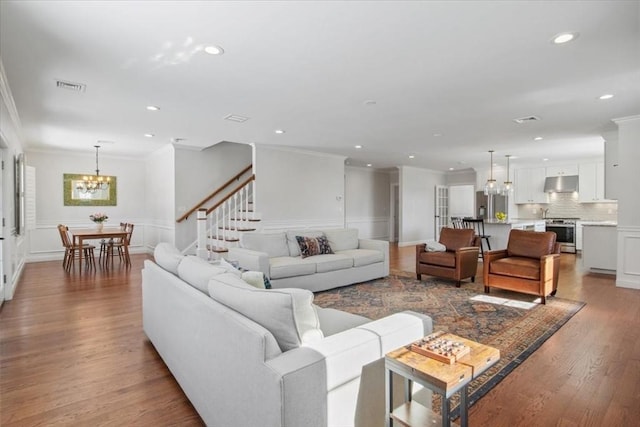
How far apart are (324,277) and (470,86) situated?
3001 mm

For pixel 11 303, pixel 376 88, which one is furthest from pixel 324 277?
pixel 11 303

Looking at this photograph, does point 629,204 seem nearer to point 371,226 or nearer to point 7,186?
point 371,226

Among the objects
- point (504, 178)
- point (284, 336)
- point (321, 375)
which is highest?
point (504, 178)

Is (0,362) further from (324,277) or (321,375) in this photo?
(324,277)

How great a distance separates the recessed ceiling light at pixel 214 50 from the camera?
2.74 meters

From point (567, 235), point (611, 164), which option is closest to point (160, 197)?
point (611, 164)

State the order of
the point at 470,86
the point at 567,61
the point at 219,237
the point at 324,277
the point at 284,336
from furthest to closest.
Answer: the point at 219,237
the point at 324,277
the point at 470,86
the point at 567,61
the point at 284,336

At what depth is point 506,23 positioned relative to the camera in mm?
2381

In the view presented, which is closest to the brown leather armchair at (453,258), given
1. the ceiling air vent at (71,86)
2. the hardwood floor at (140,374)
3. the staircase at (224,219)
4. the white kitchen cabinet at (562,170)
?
the hardwood floor at (140,374)

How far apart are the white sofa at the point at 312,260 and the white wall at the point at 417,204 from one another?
493 cm

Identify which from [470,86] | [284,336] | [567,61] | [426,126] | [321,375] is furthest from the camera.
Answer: [426,126]

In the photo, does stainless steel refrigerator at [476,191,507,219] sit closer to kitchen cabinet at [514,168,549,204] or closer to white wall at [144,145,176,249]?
kitchen cabinet at [514,168,549,204]

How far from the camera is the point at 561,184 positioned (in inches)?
354

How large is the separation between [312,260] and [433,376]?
357cm
